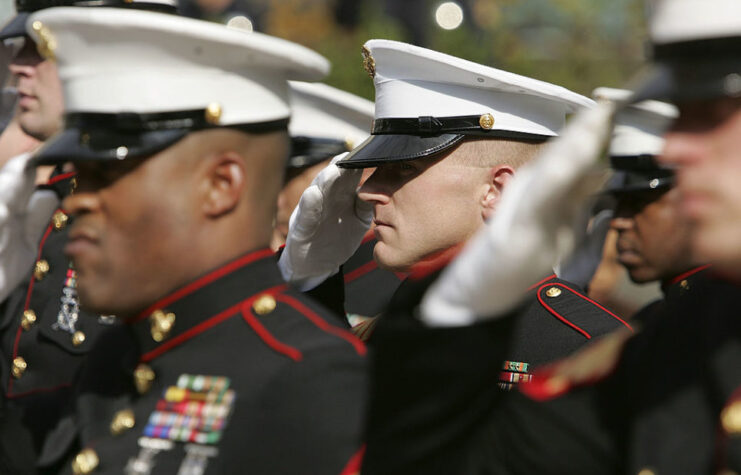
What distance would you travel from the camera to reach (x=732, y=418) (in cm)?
188

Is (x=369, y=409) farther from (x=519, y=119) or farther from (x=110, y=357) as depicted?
(x=519, y=119)

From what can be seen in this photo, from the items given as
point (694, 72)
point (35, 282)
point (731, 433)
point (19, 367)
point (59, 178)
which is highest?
point (694, 72)

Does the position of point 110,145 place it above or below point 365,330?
above

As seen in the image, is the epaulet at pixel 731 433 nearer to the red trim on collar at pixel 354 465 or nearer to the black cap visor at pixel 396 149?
the red trim on collar at pixel 354 465

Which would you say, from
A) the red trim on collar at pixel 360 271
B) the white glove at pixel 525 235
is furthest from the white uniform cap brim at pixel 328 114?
the white glove at pixel 525 235

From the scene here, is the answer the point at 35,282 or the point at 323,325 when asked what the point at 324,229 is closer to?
the point at 35,282

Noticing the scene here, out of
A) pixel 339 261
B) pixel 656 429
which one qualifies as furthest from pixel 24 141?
pixel 656 429

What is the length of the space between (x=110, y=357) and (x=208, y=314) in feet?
1.39

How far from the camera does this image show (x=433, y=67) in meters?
3.90

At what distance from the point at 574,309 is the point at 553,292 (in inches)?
4.2

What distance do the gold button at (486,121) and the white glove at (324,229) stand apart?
550mm

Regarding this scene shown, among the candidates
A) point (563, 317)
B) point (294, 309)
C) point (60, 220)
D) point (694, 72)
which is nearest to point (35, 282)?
point (60, 220)

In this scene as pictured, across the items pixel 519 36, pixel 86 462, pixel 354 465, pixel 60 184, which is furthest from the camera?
pixel 519 36

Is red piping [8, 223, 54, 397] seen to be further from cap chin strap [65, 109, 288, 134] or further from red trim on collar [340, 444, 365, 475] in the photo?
red trim on collar [340, 444, 365, 475]
